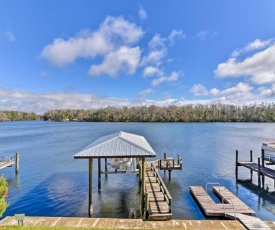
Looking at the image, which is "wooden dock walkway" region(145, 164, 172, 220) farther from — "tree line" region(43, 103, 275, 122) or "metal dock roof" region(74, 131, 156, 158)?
"tree line" region(43, 103, 275, 122)

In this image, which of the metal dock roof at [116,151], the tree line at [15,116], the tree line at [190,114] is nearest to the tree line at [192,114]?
the tree line at [190,114]

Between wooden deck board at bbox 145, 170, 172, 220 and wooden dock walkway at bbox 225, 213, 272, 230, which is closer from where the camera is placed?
wooden dock walkway at bbox 225, 213, 272, 230

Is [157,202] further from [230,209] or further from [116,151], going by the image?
[230,209]

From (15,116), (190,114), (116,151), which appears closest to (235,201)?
(116,151)

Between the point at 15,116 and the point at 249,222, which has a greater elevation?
the point at 15,116

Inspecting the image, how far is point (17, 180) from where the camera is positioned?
20281 millimetres

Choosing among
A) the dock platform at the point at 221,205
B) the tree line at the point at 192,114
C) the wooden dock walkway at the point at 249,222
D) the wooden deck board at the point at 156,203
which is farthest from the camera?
the tree line at the point at 192,114

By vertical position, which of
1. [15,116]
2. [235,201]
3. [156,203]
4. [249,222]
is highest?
[15,116]

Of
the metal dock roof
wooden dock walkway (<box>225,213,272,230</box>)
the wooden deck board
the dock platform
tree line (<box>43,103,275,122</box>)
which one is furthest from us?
tree line (<box>43,103,275,122</box>)

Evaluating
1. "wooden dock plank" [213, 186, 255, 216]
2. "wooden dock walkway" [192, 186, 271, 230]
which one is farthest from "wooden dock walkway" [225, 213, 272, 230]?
"wooden dock plank" [213, 186, 255, 216]

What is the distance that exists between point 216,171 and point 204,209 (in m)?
11.6

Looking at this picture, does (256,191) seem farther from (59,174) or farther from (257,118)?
(257,118)

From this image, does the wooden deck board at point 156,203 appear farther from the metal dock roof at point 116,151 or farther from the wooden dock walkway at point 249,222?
the wooden dock walkway at point 249,222

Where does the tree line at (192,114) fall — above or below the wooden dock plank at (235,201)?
above
